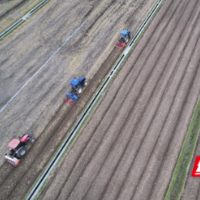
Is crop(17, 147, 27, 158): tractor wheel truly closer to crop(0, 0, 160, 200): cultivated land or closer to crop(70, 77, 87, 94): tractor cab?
crop(0, 0, 160, 200): cultivated land

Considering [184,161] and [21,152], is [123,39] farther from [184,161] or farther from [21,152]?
[21,152]

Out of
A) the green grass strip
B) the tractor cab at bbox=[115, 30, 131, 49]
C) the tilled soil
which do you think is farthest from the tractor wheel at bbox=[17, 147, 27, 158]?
the tractor cab at bbox=[115, 30, 131, 49]

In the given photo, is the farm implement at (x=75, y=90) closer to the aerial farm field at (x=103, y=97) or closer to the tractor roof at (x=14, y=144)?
the aerial farm field at (x=103, y=97)

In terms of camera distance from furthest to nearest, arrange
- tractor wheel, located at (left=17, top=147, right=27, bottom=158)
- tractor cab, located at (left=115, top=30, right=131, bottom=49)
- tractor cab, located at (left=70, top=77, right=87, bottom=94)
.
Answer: tractor cab, located at (left=115, top=30, right=131, bottom=49) < tractor cab, located at (left=70, top=77, right=87, bottom=94) < tractor wheel, located at (left=17, top=147, right=27, bottom=158)

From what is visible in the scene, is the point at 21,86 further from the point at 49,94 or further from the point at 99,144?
the point at 99,144

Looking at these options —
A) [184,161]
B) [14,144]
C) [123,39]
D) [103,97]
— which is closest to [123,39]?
[123,39]

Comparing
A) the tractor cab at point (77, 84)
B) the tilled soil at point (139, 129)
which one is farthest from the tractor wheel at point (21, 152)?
the tractor cab at point (77, 84)

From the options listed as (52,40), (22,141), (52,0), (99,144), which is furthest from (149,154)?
(52,0)
